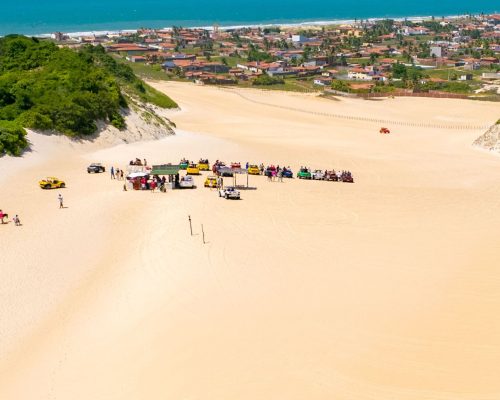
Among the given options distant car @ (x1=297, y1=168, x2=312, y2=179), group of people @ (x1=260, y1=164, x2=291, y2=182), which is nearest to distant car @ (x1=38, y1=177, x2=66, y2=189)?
group of people @ (x1=260, y1=164, x2=291, y2=182)

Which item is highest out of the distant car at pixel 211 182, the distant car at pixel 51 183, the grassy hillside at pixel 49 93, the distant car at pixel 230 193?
the grassy hillside at pixel 49 93

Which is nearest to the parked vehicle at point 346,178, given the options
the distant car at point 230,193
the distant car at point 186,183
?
the distant car at point 230,193

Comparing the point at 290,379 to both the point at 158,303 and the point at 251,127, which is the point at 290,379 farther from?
the point at 251,127

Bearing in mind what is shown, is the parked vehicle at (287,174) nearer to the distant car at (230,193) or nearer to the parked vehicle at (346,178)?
the parked vehicle at (346,178)

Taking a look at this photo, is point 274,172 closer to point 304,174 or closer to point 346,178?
point 304,174

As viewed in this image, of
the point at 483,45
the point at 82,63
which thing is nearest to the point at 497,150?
the point at 82,63

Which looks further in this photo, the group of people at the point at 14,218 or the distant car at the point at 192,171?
the distant car at the point at 192,171

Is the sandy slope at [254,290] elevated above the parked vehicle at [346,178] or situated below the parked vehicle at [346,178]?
above

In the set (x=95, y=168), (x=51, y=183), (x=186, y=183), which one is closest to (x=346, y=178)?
(x=186, y=183)
